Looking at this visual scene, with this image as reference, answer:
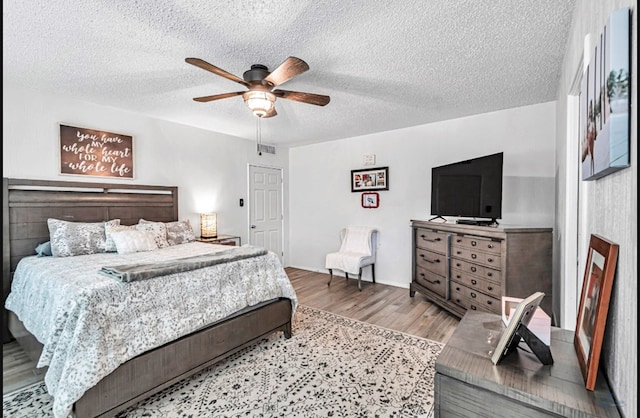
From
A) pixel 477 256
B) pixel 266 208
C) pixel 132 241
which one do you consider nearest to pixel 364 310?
pixel 477 256

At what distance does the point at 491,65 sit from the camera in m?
2.67

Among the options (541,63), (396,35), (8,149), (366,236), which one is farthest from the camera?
(366,236)

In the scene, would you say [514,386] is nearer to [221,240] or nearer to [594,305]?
[594,305]

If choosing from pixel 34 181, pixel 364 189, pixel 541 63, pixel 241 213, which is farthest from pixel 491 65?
pixel 34 181

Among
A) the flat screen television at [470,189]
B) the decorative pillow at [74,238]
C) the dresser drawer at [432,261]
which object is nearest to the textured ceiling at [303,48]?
the flat screen television at [470,189]

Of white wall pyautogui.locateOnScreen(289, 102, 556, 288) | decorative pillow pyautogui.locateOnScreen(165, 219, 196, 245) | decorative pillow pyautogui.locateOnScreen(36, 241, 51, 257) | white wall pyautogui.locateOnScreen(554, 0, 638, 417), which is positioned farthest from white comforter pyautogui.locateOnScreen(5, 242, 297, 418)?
white wall pyautogui.locateOnScreen(289, 102, 556, 288)

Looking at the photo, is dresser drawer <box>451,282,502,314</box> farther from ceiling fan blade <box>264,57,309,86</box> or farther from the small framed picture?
ceiling fan blade <box>264,57,309,86</box>

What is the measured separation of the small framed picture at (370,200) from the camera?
4.98 metres

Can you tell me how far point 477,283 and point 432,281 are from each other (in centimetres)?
70

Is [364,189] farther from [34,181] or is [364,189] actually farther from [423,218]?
[34,181]

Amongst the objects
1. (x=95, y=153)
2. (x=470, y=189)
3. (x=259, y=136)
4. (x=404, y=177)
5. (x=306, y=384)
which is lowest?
(x=306, y=384)

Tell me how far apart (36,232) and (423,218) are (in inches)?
172

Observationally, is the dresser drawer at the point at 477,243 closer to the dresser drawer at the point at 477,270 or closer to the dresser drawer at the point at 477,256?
the dresser drawer at the point at 477,256

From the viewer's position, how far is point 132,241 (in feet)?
10.7
